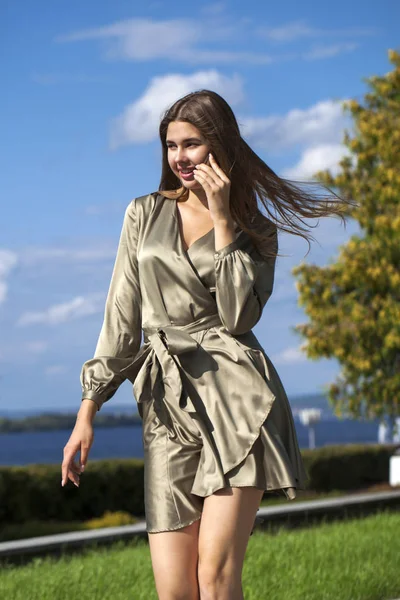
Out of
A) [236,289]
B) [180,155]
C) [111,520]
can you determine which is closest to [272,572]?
[236,289]

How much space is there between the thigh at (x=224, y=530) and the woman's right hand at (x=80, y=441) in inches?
17.8

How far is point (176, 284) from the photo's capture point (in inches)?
136

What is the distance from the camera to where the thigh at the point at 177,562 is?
3.25 metres

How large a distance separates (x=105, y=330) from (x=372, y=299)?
50.0 feet

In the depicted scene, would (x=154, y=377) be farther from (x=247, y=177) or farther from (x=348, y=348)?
(x=348, y=348)

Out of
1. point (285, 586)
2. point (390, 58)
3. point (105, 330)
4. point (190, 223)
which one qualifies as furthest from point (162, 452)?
point (390, 58)

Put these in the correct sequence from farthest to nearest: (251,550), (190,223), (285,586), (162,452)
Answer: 1. (251,550)
2. (285,586)
3. (190,223)
4. (162,452)

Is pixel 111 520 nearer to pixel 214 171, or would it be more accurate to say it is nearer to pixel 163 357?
pixel 163 357

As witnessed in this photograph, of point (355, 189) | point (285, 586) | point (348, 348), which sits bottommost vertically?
point (285, 586)

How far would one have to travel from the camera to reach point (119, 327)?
11.7ft

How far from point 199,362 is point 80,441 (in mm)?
494

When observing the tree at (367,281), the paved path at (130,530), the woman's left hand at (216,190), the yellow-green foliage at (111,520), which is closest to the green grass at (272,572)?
the paved path at (130,530)

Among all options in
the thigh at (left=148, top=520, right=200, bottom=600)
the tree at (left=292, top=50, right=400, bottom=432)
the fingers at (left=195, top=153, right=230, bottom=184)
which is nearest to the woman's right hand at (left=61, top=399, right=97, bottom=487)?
the thigh at (left=148, top=520, right=200, bottom=600)

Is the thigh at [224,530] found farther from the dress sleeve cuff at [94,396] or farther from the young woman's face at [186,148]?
the young woman's face at [186,148]
